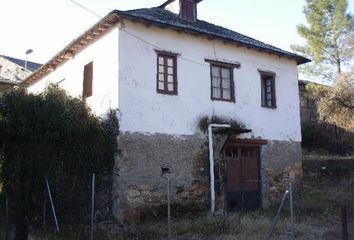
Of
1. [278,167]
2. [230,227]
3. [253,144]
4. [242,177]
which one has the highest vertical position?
[253,144]

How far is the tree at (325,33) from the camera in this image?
27.0 meters

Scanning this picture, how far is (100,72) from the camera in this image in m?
14.5

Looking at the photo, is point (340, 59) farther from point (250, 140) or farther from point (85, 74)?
point (85, 74)

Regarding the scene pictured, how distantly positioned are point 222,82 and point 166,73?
251cm

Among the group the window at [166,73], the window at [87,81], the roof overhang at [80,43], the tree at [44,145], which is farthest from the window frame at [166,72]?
the window at [87,81]

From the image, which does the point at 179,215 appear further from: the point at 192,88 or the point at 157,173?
the point at 192,88

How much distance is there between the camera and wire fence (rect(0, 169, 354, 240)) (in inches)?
426

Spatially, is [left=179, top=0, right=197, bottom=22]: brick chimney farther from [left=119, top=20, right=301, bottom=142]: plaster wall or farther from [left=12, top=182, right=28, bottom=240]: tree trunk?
[left=12, top=182, right=28, bottom=240]: tree trunk

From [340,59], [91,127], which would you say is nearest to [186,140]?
[91,127]

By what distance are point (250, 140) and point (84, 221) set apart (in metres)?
6.69

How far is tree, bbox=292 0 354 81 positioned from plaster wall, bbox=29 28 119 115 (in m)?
16.9

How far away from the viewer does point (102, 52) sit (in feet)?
47.6

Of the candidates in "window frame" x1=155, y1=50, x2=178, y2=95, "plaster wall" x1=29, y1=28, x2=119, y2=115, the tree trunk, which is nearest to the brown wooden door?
"window frame" x1=155, y1=50, x2=178, y2=95

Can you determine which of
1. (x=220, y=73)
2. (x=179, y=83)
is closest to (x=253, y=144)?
(x=220, y=73)
